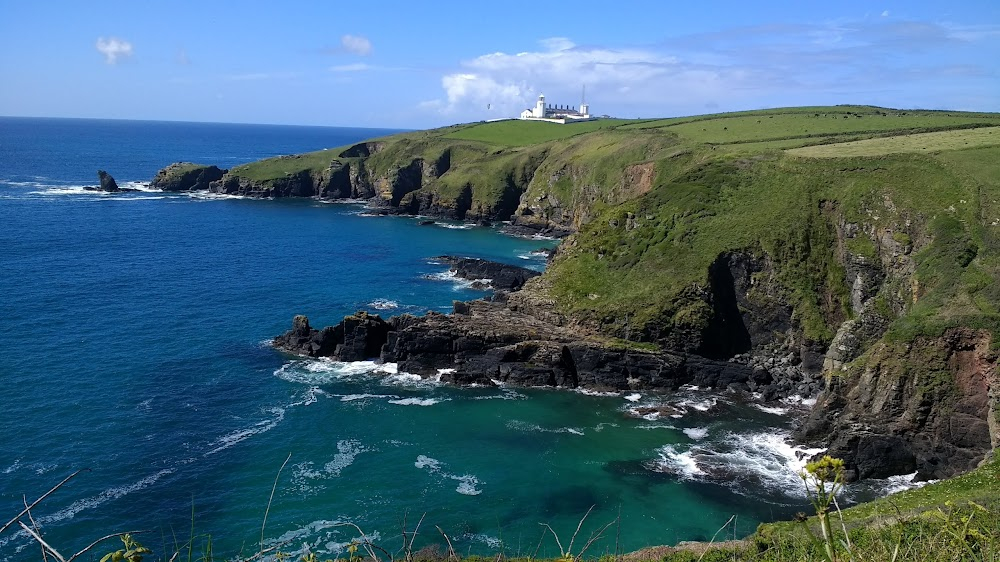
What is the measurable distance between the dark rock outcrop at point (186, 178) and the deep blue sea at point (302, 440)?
78.9m

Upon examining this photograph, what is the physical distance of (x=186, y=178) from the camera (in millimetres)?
152500

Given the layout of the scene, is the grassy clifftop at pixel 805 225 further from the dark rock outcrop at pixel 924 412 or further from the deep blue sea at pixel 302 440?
the deep blue sea at pixel 302 440

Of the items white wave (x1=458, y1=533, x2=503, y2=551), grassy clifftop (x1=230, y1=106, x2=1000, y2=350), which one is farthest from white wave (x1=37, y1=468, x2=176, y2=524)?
grassy clifftop (x1=230, y1=106, x2=1000, y2=350)

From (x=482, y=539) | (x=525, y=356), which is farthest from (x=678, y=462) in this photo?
(x=525, y=356)

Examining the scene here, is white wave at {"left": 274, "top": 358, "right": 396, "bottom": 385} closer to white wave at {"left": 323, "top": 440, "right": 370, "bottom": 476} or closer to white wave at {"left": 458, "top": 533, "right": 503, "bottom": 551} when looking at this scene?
white wave at {"left": 323, "top": 440, "right": 370, "bottom": 476}

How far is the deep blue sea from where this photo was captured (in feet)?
112

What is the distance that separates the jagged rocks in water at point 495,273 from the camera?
77.4 metres

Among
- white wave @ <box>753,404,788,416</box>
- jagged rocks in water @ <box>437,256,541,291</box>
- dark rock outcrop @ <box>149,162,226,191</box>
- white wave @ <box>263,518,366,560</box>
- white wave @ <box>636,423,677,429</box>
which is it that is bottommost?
white wave @ <box>263,518,366,560</box>

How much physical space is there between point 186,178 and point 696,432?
138132mm

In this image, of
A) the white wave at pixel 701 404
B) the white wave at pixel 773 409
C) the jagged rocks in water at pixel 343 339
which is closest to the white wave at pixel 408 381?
the jagged rocks in water at pixel 343 339

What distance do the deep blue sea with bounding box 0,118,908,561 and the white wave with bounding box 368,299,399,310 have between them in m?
0.41

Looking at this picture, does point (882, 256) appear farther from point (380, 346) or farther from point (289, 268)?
point (289, 268)

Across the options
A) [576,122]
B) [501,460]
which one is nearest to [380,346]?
→ [501,460]

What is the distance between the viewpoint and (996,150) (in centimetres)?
6384
